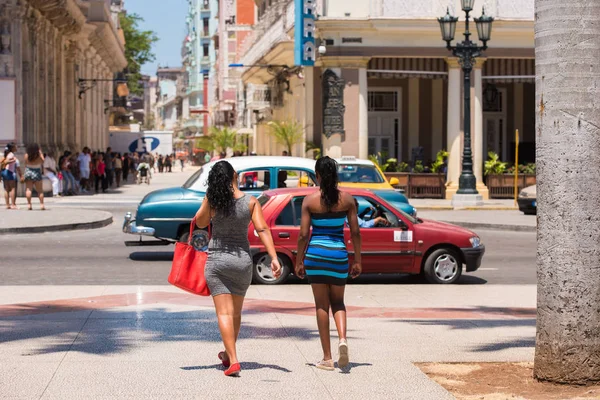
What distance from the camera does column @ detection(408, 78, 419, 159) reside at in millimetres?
43125

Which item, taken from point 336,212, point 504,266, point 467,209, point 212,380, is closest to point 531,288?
point 504,266

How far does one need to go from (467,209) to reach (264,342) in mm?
23404

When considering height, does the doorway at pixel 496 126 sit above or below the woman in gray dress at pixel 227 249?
above

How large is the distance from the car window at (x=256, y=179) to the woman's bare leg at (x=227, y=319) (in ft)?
34.7

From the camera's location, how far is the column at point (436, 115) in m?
43.2

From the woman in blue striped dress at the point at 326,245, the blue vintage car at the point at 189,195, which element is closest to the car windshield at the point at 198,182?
the blue vintage car at the point at 189,195

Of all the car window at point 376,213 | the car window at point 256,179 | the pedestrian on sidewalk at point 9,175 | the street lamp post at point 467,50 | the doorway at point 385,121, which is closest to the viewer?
the car window at point 376,213

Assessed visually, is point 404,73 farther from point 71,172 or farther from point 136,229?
point 136,229

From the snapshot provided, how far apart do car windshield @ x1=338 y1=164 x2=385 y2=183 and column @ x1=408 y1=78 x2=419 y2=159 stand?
64.1 feet

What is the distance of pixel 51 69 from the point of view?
4491cm

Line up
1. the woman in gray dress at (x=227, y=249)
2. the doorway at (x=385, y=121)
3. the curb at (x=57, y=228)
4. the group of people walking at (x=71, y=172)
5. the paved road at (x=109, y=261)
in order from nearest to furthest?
the woman in gray dress at (x=227, y=249) → the paved road at (x=109, y=261) → the curb at (x=57, y=228) → the group of people walking at (x=71, y=172) → the doorway at (x=385, y=121)

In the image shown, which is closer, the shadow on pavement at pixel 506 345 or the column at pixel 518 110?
the shadow on pavement at pixel 506 345

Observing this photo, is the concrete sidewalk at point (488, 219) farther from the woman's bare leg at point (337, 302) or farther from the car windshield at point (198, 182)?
the woman's bare leg at point (337, 302)

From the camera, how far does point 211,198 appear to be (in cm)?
847
